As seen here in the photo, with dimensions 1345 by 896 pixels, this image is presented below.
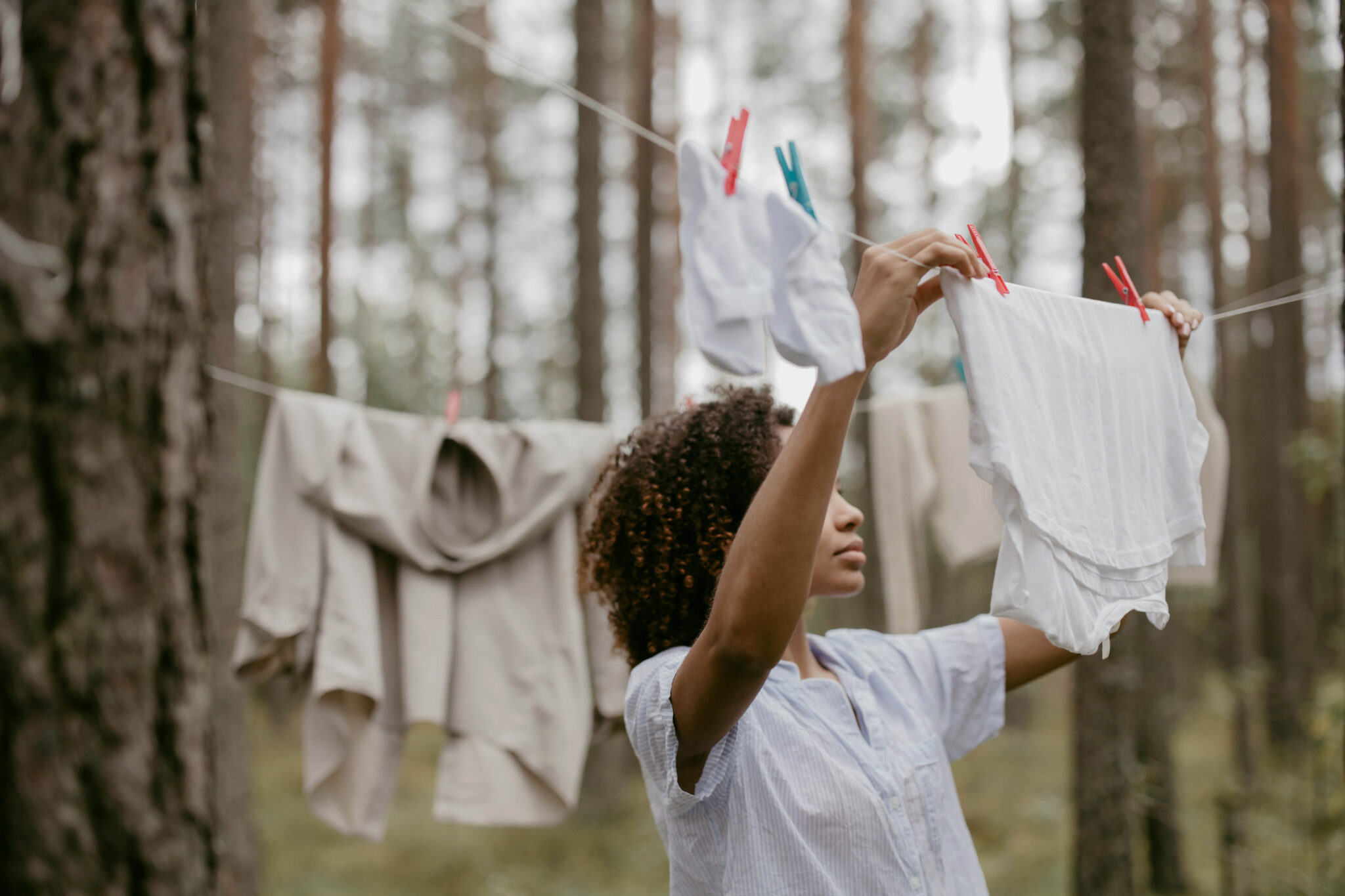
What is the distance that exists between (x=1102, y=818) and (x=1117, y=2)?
8.38 feet

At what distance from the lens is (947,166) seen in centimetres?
923

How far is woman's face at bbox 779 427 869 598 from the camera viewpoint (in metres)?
1.31

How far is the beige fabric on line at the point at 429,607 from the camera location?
211 centimetres

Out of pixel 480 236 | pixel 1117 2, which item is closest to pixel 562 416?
pixel 480 236

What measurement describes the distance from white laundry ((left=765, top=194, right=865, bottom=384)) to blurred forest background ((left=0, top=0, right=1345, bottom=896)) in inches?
21.4

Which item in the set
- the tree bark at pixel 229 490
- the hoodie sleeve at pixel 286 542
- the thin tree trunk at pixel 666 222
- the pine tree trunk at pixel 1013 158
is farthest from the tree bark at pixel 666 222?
the hoodie sleeve at pixel 286 542

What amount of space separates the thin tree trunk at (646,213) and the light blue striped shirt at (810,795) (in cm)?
419

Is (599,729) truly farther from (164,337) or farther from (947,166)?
(947,166)

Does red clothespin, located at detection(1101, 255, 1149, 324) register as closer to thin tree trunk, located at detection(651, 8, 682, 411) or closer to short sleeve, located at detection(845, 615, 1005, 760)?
short sleeve, located at detection(845, 615, 1005, 760)

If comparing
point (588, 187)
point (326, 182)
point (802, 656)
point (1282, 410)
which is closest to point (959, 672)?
point (802, 656)

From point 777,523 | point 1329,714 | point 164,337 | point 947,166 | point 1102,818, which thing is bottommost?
point 1102,818

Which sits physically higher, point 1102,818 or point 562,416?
point 562,416

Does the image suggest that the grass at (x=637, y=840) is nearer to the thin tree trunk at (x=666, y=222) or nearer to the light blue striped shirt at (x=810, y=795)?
the light blue striped shirt at (x=810, y=795)

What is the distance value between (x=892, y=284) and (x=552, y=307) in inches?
509
